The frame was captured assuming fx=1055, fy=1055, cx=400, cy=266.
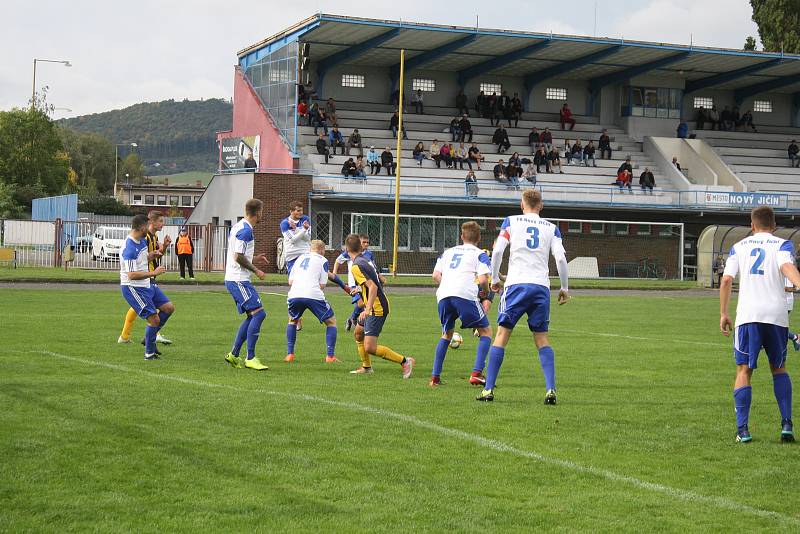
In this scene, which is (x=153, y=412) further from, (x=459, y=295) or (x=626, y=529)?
(x=626, y=529)

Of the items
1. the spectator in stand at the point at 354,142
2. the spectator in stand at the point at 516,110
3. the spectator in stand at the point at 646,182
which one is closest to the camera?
the spectator in stand at the point at 354,142

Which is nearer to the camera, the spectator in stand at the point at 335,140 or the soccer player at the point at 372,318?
the soccer player at the point at 372,318

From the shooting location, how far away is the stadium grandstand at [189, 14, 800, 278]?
47094 mm

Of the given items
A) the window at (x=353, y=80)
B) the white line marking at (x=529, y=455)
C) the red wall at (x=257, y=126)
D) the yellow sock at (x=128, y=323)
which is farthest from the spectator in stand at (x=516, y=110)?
the white line marking at (x=529, y=455)

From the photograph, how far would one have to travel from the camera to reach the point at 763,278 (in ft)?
28.0

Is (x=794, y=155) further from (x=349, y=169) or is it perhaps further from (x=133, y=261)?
(x=133, y=261)

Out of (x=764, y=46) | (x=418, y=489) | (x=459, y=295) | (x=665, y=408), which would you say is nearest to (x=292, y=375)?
(x=459, y=295)

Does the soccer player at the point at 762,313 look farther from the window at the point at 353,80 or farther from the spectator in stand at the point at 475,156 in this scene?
the window at the point at 353,80

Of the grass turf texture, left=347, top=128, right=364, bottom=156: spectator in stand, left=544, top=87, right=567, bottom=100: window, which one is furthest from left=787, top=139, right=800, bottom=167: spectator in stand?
the grass turf texture

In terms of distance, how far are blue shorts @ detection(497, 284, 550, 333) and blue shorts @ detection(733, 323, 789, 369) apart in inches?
81.1

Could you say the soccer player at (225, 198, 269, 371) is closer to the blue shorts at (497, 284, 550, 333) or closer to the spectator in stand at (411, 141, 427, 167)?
the blue shorts at (497, 284, 550, 333)

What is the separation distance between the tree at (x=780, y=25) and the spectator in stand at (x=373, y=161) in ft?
108

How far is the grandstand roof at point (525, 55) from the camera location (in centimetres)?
4934

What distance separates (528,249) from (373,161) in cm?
3780
